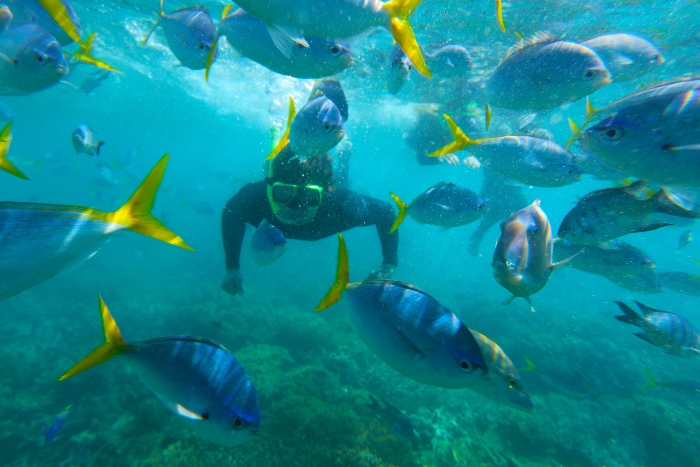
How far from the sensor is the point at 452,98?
13.0m

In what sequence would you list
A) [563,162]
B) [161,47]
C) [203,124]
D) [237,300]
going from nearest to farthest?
1. [563,162]
2. [237,300]
3. [161,47]
4. [203,124]

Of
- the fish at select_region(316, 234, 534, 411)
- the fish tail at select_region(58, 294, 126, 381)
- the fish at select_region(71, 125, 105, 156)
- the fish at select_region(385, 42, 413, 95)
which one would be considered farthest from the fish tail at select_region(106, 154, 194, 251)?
the fish at select_region(71, 125, 105, 156)

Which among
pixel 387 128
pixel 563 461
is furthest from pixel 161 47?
pixel 563 461

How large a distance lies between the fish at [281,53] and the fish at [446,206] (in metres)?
1.51

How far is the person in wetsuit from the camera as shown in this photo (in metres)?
3.05

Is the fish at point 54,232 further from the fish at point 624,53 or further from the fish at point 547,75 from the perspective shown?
the fish at point 624,53

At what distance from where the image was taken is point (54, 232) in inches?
53.4

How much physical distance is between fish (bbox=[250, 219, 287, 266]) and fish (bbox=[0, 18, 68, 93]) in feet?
8.37

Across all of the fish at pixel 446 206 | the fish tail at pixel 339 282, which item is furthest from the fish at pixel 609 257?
the fish tail at pixel 339 282

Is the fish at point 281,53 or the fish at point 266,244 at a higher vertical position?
the fish at point 281,53

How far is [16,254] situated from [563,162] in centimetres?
440

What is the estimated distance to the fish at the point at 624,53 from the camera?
149 inches

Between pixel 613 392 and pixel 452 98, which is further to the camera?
pixel 452 98

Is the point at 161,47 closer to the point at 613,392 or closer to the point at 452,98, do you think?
the point at 452,98
